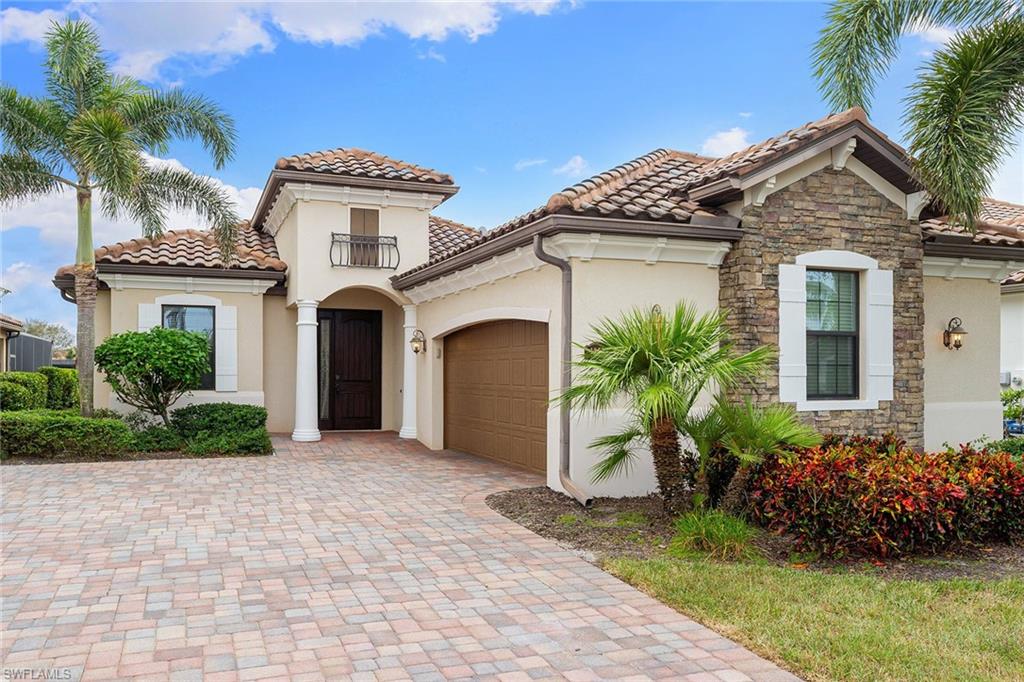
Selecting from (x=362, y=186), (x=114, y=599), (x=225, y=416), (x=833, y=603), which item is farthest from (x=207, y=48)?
(x=833, y=603)

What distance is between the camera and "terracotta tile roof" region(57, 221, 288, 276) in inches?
562

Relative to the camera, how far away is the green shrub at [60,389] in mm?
21109

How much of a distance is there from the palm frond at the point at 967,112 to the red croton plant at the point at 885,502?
10.6ft

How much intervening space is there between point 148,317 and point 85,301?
133 cm

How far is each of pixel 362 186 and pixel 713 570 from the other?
1124 cm

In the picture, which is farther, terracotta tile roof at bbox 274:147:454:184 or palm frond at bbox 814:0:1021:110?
terracotta tile roof at bbox 274:147:454:184

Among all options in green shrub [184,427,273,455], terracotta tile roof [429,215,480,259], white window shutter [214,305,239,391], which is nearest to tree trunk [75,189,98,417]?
green shrub [184,427,273,455]

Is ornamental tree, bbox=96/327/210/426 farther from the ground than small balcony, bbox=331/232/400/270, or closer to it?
closer to it

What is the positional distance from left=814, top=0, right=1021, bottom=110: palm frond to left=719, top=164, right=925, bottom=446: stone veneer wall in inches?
67.8

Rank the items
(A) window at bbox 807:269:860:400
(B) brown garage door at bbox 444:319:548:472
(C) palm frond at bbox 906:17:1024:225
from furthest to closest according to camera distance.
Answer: (B) brown garage door at bbox 444:319:548:472
(A) window at bbox 807:269:860:400
(C) palm frond at bbox 906:17:1024:225

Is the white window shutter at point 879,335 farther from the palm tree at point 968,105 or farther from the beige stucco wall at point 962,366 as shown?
the beige stucco wall at point 962,366

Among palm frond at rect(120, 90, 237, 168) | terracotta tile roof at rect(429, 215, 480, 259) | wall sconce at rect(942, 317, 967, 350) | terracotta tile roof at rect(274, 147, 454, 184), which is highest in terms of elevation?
palm frond at rect(120, 90, 237, 168)

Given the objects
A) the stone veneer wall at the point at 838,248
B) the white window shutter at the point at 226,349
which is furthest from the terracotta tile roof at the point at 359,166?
the stone veneer wall at the point at 838,248

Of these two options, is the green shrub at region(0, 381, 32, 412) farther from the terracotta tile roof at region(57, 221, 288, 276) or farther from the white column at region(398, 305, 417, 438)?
the white column at region(398, 305, 417, 438)
